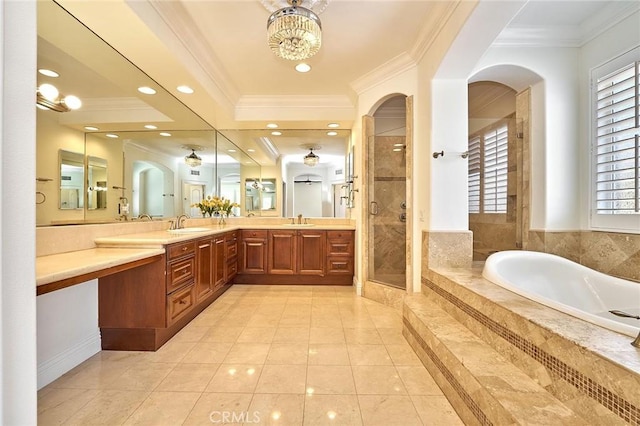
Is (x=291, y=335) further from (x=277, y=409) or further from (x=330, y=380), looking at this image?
(x=277, y=409)

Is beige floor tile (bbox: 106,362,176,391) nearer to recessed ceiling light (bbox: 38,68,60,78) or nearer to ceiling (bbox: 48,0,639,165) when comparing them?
recessed ceiling light (bbox: 38,68,60,78)

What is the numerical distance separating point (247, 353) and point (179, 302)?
0.78 meters

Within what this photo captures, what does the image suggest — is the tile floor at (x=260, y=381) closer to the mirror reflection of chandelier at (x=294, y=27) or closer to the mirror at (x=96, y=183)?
the mirror at (x=96, y=183)

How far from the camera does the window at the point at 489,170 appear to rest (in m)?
3.02

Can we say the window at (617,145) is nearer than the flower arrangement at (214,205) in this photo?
Yes

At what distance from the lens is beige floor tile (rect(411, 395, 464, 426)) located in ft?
4.57

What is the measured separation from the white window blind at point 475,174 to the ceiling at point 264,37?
0.85 meters

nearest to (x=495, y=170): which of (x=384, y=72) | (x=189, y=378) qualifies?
(x=384, y=72)

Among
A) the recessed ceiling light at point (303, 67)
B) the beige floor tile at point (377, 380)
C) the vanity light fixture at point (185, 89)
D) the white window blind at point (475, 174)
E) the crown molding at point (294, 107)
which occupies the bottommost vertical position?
the beige floor tile at point (377, 380)

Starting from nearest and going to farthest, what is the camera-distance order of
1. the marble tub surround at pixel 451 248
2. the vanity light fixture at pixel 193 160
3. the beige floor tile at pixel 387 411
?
the beige floor tile at pixel 387 411, the marble tub surround at pixel 451 248, the vanity light fixture at pixel 193 160

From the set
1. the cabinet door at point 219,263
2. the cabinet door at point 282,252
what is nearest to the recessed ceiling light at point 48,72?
the cabinet door at point 219,263

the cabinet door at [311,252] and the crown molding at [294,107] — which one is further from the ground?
the crown molding at [294,107]

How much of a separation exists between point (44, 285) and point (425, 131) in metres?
2.96
